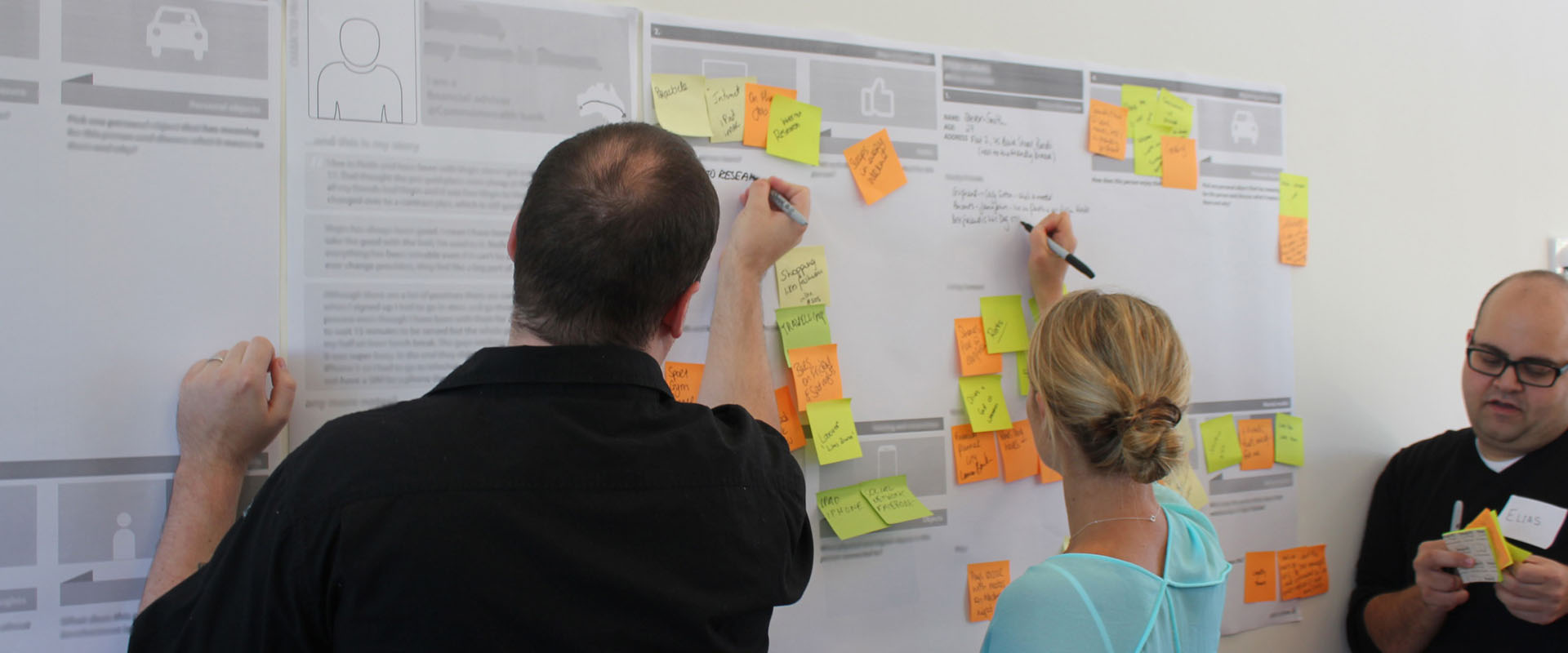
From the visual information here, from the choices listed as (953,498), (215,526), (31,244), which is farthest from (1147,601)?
(31,244)

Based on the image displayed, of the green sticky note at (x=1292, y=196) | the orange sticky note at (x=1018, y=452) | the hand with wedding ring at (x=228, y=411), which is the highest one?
the green sticky note at (x=1292, y=196)

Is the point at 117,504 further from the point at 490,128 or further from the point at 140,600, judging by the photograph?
the point at 490,128

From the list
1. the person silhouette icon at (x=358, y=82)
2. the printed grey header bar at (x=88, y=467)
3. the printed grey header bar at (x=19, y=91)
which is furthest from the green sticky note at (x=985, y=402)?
the printed grey header bar at (x=19, y=91)

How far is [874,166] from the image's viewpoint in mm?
1272


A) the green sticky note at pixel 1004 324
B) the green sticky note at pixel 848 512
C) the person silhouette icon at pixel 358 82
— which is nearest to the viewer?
the person silhouette icon at pixel 358 82

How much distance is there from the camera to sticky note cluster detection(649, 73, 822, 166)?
1.16 meters

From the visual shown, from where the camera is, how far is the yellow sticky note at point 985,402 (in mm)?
1341

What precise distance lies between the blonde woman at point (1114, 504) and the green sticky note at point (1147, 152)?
1.78ft

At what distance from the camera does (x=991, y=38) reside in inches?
53.4

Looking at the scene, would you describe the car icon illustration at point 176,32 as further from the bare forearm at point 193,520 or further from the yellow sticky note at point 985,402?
the yellow sticky note at point 985,402

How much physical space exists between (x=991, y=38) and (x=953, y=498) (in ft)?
2.53

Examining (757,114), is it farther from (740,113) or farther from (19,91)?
(19,91)

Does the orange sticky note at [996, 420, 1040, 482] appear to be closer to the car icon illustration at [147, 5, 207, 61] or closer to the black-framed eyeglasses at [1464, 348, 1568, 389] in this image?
the black-framed eyeglasses at [1464, 348, 1568, 389]

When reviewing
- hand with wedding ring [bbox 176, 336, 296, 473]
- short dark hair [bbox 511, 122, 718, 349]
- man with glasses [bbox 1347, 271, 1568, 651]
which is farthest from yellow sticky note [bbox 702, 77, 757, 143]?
man with glasses [bbox 1347, 271, 1568, 651]
